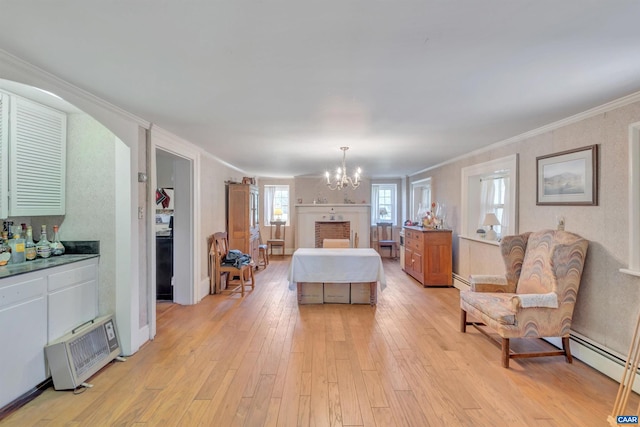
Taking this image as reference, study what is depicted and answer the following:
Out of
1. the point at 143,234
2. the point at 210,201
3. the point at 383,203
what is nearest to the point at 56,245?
the point at 143,234

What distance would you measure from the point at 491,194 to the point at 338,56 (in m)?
3.78

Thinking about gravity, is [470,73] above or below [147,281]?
above

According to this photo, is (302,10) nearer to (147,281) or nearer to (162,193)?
(147,281)

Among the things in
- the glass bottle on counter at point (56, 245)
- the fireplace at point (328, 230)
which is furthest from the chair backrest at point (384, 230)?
the glass bottle on counter at point (56, 245)

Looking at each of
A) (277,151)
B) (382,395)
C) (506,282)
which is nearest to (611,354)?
(506,282)

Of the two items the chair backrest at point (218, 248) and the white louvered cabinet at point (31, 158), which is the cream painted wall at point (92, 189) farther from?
the chair backrest at point (218, 248)

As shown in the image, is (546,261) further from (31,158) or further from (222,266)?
(31,158)

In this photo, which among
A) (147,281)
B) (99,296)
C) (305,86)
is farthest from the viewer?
(147,281)

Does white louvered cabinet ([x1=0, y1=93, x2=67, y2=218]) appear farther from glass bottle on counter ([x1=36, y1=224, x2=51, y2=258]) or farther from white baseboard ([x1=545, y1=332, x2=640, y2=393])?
white baseboard ([x1=545, y1=332, x2=640, y2=393])

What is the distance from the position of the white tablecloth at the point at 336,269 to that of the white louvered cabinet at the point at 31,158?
2.60m

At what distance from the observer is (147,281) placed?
3.09 metres

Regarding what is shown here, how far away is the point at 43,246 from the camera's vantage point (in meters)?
2.59

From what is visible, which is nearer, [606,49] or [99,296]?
[606,49]

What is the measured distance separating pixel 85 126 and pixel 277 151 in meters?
2.27
